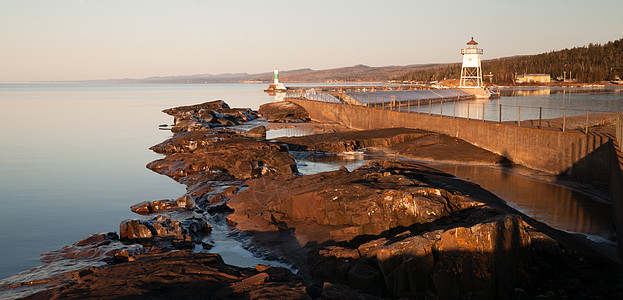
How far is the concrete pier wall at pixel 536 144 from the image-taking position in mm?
16641

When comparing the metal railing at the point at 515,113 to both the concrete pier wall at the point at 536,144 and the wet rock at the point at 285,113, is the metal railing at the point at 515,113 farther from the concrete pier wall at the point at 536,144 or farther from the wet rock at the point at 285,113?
the wet rock at the point at 285,113

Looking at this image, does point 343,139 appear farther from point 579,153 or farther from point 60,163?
point 60,163

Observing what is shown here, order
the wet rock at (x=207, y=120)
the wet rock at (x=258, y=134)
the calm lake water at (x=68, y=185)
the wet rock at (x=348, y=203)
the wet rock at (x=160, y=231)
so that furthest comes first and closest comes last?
the wet rock at (x=207, y=120) < the wet rock at (x=258, y=134) < the calm lake water at (x=68, y=185) < the wet rock at (x=160, y=231) < the wet rock at (x=348, y=203)

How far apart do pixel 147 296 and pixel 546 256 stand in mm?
6751

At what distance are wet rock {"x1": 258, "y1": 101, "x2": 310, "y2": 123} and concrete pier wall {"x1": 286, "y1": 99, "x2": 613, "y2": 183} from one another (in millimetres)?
18610

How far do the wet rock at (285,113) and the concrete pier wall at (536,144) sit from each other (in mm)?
18610

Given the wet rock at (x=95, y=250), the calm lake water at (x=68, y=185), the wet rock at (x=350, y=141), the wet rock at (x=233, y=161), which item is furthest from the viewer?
the wet rock at (x=350, y=141)

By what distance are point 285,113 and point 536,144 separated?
35612 mm

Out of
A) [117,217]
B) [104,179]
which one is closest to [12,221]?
[117,217]

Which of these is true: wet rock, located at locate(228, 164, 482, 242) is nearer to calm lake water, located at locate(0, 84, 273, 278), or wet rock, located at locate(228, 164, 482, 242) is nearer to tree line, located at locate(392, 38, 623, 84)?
calm lake water, located at locate(0, 84, 273, 278)

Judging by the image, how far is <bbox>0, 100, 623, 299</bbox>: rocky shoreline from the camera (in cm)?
770

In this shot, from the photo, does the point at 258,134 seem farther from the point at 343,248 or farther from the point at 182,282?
the point at 182,282

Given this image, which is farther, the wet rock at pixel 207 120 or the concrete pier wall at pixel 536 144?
the wet rock at pixel 207 120

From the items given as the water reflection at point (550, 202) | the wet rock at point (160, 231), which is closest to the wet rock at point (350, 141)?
the water reflection at point (550, 202)
